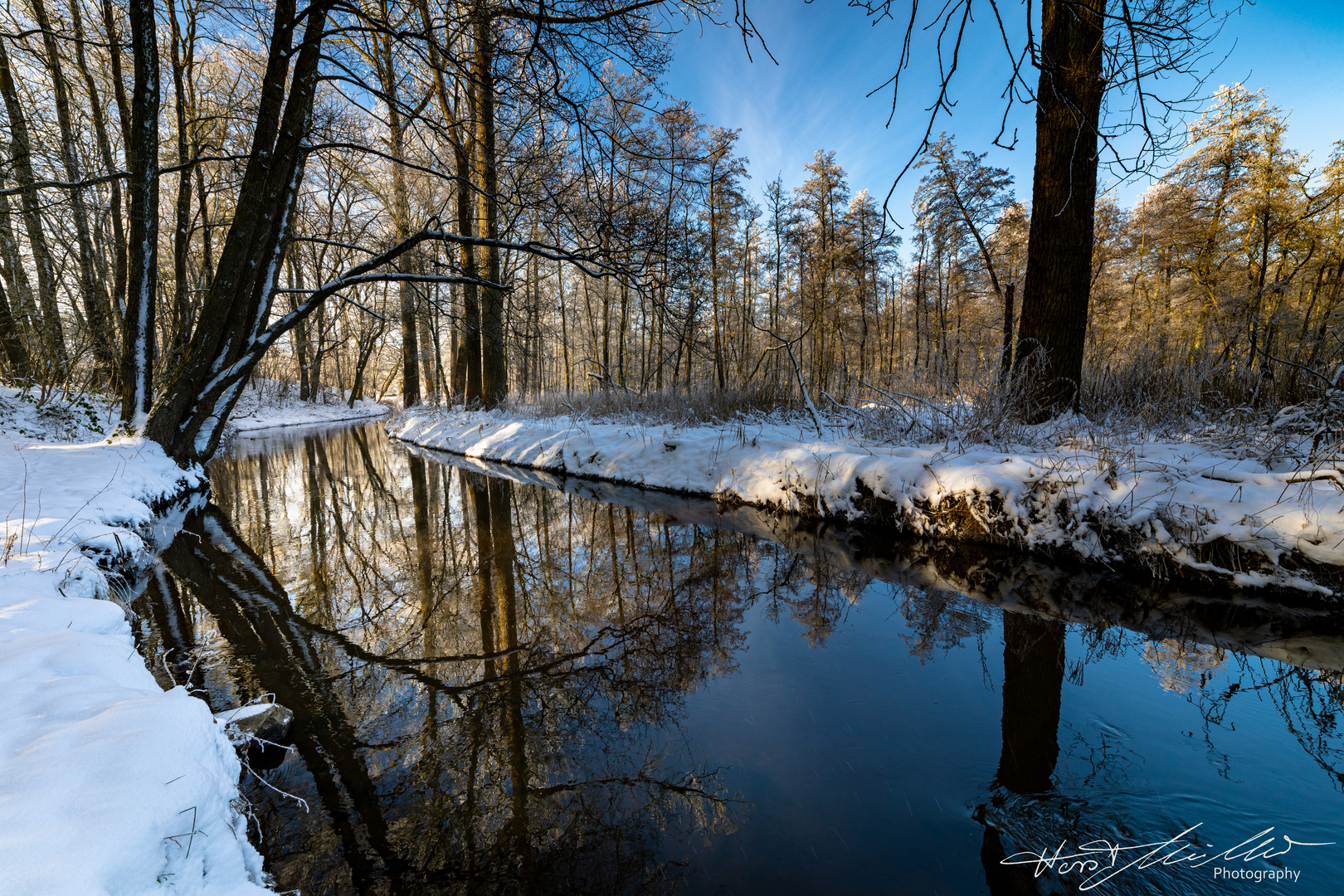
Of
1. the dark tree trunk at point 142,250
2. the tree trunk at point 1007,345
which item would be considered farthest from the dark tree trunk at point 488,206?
the tree trunk at point 1007,345

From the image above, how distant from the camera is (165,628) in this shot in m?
3.06

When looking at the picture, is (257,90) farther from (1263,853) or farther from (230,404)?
(1263,853)

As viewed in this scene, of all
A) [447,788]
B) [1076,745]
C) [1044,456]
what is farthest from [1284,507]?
[447,788]

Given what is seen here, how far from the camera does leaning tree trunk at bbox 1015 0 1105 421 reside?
532cm

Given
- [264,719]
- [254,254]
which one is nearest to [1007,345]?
[264,719]

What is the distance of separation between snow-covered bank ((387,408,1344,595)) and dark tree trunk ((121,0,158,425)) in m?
6.12

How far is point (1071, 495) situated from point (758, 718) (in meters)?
3.23

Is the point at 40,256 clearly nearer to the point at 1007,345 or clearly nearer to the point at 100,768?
the point at 100,768

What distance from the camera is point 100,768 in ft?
3.61

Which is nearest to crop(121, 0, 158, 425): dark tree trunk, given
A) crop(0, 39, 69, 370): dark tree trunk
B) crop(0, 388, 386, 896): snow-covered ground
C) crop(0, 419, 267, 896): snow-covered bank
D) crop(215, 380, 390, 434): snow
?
crop(0, 39, 69, 370): dark tree trunk

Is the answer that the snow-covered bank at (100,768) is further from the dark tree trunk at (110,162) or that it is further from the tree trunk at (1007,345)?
Answer: the dark tree trunk at (110,162)

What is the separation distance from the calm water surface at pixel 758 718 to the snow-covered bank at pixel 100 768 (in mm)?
410

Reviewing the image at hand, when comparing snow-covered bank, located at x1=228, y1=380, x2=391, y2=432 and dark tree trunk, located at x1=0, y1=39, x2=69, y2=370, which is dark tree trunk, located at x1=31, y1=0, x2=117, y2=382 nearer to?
dark tree trunk, located at x1=0, y1=39, x2=69, y2=370

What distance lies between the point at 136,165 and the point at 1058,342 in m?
10.2
